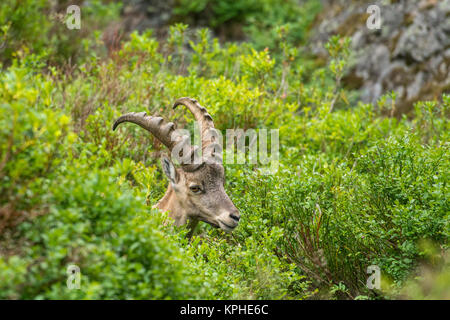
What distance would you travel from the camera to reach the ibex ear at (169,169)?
6102 mm

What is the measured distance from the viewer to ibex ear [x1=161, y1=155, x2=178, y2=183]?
610 cm

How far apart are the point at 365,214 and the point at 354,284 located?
2.89ft

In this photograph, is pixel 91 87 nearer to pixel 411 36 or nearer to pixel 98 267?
pixel 98 267

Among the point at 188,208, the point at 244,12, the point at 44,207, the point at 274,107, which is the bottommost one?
the point at 44,207

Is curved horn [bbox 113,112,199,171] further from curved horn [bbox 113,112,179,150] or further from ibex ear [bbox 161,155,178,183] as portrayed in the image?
ibex ear [bbox 161,155,178,183]

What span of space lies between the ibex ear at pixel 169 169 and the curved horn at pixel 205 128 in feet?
1.50

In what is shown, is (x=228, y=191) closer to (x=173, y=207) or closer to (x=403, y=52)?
(x=173, y=207)

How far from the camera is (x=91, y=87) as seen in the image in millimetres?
9570

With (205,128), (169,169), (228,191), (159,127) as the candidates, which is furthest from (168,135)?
(228,191)

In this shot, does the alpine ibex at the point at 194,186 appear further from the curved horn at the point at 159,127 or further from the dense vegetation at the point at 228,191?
the dense vegetation at the point at 228,191

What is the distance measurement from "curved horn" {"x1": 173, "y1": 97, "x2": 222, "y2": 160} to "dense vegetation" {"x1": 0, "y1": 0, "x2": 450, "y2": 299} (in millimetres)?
748

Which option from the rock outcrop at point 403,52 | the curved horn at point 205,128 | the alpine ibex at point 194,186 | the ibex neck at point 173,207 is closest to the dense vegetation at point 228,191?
the ibex neck at point 173,207
